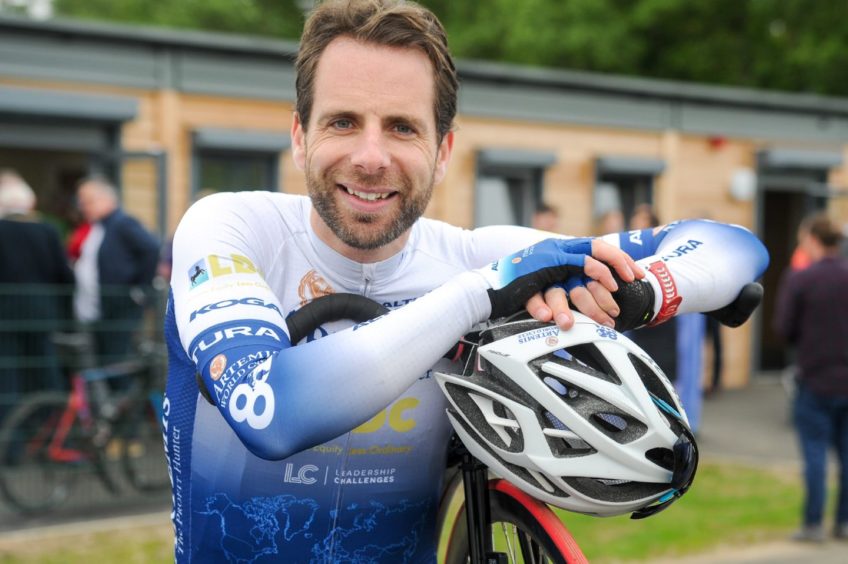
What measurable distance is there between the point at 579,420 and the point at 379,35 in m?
0.91

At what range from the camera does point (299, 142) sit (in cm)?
237

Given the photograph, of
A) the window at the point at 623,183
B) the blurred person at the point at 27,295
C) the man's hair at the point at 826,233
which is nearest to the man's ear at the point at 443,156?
the blurred person at the point at 27,295

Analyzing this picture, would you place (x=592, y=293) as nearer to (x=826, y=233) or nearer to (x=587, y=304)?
(x=587, y=304)

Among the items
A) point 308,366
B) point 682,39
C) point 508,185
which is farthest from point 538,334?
point 682,39

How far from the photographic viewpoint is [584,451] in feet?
6.42

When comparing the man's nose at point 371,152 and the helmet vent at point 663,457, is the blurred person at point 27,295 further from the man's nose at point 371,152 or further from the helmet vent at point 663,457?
the helmet vent at point 663,457

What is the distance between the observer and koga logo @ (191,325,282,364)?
1957mm

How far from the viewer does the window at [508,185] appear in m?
13.7

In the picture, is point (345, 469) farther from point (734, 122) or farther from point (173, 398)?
point (734, 122)

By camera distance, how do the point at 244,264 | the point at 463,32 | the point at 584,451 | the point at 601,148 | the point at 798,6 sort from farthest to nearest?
the point at 463,32 < the point at 798,6 < the point at 601,148 < the point at 244,264 < the point at 584,451

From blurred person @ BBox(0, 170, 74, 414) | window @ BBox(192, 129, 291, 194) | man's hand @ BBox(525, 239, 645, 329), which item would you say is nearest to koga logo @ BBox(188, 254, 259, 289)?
man's hand @ BBox(525, 239, 645, 329)

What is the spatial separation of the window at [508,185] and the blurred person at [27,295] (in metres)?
→ 6.52

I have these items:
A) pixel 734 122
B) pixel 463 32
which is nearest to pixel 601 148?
pixel 734 122

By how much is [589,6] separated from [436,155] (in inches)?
1200
